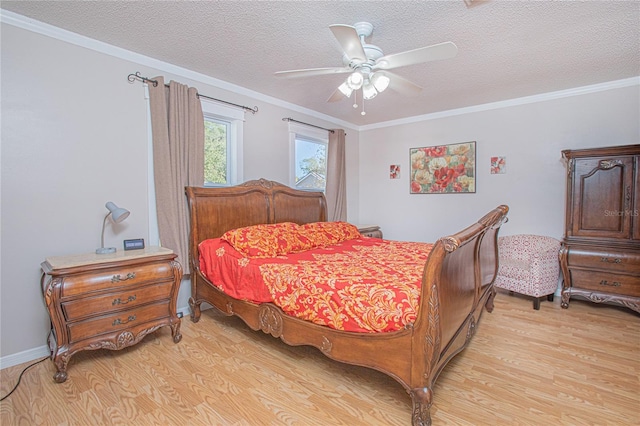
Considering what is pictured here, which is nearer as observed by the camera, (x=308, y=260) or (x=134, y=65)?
(x=308, y=260)

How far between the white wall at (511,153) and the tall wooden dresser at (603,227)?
1.57 feet

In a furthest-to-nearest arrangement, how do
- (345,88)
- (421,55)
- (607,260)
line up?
(607,260)
(345,88)
(421,55)

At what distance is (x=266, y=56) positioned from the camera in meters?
2.83

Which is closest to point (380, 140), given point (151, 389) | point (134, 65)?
point (134, 65)

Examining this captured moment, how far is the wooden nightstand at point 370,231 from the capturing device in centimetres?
477

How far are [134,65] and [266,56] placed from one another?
1195 millimetres

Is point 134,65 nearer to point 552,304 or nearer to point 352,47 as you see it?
point 352,47

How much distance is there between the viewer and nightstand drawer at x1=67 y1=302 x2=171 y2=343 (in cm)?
211

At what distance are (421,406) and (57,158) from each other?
3.06 m

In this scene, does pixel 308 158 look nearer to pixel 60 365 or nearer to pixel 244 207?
pixel 244 207

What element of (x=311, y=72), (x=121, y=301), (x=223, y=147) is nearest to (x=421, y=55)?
(x=311, y=72)

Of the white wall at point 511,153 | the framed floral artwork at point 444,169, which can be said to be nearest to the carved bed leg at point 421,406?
the white wall at point 511,153

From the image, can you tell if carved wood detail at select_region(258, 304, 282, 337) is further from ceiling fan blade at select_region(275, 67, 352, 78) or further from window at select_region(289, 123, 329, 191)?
window at select_region(289, 123, 329, 191)

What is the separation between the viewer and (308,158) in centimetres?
468
